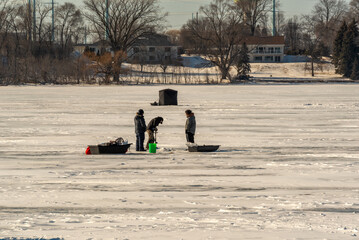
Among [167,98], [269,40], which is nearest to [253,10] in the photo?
[269,40]

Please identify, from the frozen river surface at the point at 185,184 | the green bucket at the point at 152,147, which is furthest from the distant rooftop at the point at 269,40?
the green bucket at the point at 152,147

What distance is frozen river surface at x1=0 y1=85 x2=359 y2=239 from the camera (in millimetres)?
9445

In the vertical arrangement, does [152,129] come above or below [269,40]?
below

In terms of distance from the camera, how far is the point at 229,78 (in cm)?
6712

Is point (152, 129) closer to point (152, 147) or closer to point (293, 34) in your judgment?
point (152, 147)

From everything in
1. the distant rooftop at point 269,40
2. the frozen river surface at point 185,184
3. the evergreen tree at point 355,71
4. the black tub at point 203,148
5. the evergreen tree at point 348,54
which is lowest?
the frozen river surface at point 185,184

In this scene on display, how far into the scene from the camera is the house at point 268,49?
95438 millimetres

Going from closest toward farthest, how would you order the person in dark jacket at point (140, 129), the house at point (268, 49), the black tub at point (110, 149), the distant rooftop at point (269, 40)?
the black tub at point (110, 149)
the person in dark jacket at point (140, 129)
the distant rooftop at point (269, 40)
the house at point (268, 49)

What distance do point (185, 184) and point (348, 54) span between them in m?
67.1

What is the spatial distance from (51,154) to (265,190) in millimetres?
6583

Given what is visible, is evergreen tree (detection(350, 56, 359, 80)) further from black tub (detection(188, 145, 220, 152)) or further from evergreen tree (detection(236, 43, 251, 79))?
black tub (detection(188, 145, 220, 152))

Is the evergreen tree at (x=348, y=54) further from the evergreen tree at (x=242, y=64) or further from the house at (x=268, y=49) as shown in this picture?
the house at (x=268, y=49)

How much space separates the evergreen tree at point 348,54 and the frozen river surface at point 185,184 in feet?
178

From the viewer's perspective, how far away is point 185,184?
40.5ft
